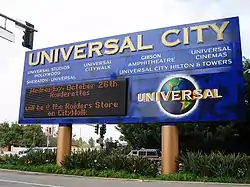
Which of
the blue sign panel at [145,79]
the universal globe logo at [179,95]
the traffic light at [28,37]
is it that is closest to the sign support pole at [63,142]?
the blue sign panel at [145,79]

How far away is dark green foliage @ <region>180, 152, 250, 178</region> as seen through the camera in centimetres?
1563

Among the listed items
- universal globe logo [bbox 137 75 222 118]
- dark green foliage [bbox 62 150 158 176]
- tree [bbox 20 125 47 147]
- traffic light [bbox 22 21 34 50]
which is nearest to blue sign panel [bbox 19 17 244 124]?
universal globe logo [bbox 137 75 222 118]

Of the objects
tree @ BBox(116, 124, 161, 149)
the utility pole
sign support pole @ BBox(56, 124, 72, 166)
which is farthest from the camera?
tree @ BBox(116, 124, 161, 149)

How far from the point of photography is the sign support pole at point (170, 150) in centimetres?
1712

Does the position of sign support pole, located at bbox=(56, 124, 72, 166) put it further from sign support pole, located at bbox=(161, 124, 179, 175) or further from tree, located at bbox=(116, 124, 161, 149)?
tree, located at bbox=(116, 124, 161, 149)

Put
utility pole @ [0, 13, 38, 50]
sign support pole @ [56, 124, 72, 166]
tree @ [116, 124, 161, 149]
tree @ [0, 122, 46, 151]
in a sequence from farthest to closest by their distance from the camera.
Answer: tree @ [0, 122, 46, 151] → tree @ [116, 124, 161, 149] → sign support pole @ [56, 124, 72, 166] → utility pole @ [0, 13, 38, 50]

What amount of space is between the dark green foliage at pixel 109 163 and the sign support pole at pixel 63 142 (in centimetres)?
89

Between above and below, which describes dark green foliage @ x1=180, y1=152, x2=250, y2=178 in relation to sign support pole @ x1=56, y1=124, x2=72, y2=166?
below

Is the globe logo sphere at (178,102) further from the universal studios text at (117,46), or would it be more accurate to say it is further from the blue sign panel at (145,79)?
the universal studios text at (117,46)

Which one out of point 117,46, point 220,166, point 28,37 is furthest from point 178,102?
point 28,37

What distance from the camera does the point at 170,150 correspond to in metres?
17.2

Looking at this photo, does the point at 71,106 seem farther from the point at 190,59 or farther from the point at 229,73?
the point at 229,73

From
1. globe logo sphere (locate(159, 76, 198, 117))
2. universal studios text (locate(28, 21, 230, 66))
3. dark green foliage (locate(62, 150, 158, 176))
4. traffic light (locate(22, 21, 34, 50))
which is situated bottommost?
dark green foliage (locate(62, 150, 158, 176))

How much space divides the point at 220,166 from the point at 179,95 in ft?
13.0
